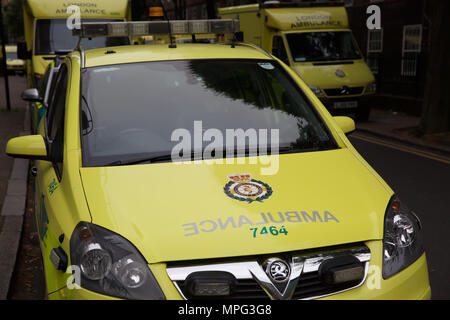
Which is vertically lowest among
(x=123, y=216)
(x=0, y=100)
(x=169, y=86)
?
(x=0, y=100)

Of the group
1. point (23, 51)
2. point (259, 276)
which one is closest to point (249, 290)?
point (259, 276)

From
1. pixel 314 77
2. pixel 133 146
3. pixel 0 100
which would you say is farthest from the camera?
pixel 0 100

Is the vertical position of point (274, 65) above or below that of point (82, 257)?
above

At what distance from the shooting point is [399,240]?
290 cm

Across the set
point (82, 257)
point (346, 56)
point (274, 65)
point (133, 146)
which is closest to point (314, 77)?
point (346, 56)

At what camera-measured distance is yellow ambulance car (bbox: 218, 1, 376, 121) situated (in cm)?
1388

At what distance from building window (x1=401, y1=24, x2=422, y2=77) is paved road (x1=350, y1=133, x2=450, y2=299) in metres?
6.06

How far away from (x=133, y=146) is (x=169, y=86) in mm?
599

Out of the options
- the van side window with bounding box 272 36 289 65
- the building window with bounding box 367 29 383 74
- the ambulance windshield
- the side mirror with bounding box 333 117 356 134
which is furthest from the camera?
the building window with bounding box 367 29 383 74

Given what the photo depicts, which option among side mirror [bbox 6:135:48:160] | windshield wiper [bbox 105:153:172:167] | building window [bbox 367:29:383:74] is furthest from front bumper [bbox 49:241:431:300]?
building window [bbox 367:29:383:74]

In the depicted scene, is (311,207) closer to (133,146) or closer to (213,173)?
(213,173)

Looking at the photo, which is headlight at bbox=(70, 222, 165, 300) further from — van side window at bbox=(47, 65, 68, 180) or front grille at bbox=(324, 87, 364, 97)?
front grille at bbox=(324, 87, 364, 97)

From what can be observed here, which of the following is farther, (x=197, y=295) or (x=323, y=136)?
(x=323, y=136)

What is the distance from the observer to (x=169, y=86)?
3.90m
